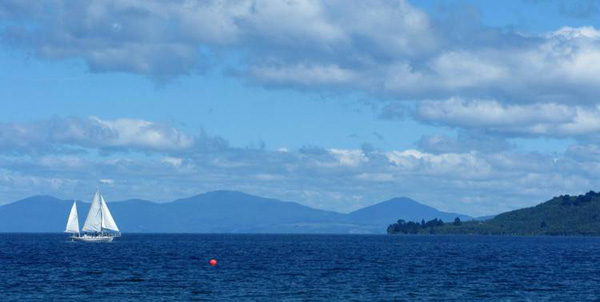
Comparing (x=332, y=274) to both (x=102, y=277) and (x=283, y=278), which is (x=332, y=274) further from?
(x=102, y=277)

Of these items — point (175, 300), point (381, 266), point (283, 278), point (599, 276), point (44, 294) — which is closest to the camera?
point (175, 300)

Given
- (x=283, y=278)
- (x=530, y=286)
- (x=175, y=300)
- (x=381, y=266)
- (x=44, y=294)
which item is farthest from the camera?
(x=381, y=266)

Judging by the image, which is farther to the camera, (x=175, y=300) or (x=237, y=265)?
(x=237, y=265)

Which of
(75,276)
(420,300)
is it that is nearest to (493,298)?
(420,300)

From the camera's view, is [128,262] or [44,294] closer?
[44,294]

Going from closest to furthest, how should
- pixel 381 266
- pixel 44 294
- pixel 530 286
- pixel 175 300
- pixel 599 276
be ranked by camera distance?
1. pixel 175 300
2. pixel 44 294
3. pixel 530 286
4. pixel 599 276
5. pixel 381 266

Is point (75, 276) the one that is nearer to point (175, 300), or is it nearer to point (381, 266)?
point (175, 300)

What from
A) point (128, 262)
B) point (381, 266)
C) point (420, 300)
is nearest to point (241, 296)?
point (420, 300)

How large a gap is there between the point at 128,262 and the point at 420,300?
8414cm

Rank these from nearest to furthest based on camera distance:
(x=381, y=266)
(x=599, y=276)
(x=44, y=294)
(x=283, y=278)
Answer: (x=44, y=294) → (x=283, y=278) → (x=599, y=276) → (x=381, y=266)

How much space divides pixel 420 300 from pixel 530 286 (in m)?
25.6

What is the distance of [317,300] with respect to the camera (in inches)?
3900

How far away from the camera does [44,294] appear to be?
104750 mm

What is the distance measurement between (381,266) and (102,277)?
54.2 m
